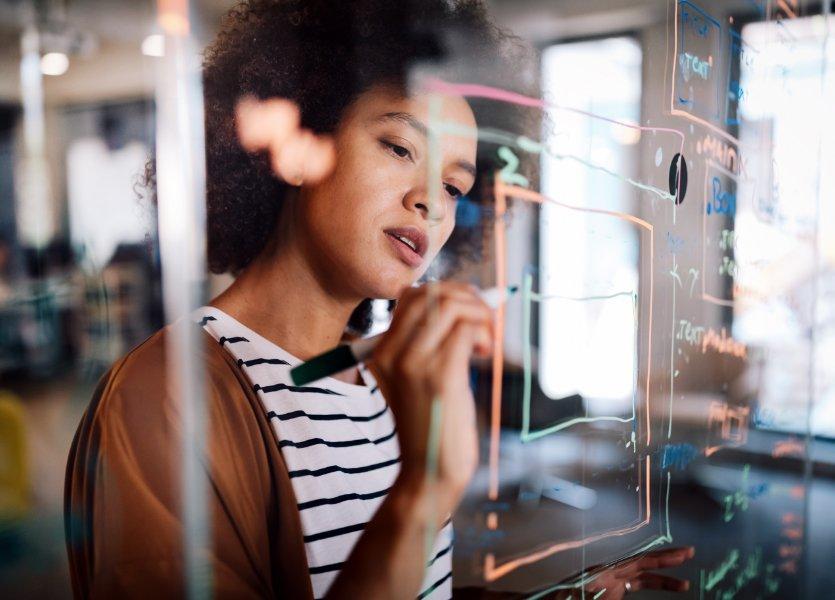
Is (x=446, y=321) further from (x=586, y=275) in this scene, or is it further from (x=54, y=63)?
(x=54, y=63)

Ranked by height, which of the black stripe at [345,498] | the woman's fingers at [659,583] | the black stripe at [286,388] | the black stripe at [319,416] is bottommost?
the woman's fingers at [659,583]

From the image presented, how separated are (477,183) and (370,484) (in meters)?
0.30

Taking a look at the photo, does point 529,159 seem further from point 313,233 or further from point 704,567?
point 704,567

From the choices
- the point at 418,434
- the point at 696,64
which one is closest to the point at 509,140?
the point at 418,434

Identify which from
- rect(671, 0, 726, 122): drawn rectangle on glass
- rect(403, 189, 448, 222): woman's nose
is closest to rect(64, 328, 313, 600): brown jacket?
rect(403, 189, 448, 222): woman's nose

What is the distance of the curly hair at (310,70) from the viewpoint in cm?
57

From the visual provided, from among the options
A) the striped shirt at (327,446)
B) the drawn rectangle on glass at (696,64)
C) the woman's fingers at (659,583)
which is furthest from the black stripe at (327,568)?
the drawn rectangle on glass at (696,64)

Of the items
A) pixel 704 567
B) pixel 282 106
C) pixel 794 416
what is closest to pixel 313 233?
pixel 282 106

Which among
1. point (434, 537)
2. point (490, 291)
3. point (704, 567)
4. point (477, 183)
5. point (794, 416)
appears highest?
point (477, 183)

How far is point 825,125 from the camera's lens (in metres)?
1.72

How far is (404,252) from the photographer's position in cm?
67

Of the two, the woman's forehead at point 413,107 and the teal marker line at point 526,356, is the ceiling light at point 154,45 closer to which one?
the woman's forehead at point 413,107

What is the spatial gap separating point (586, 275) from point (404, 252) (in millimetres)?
270

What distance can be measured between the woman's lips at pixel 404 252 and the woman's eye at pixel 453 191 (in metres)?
0.06
